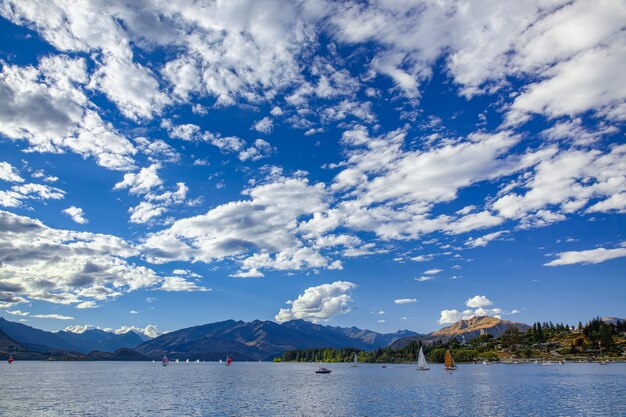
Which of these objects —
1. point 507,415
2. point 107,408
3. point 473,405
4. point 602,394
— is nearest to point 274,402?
point 107,408

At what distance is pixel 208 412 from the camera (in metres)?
108

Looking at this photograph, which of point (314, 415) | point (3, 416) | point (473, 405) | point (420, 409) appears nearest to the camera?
point (3, 416)

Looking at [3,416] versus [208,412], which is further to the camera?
[208,412]

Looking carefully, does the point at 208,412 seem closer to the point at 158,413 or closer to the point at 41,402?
the point at 158,413

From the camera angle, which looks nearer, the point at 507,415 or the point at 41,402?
the point at 507,415

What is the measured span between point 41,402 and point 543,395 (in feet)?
486

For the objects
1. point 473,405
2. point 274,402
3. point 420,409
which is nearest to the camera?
point 420,409

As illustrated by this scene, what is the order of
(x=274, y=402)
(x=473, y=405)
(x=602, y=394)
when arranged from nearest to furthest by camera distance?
(x=473, y=405) → (x=274, y=402) → (x=602, y=394)

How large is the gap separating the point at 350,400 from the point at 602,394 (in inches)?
3063

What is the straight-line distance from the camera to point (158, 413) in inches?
4161

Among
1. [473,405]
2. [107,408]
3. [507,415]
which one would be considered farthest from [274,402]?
[507,415]

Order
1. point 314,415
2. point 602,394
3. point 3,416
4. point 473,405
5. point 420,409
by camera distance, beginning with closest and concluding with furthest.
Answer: point 3,416 < point 314,415 < point 420,409 < point 473,405 < point 602,394

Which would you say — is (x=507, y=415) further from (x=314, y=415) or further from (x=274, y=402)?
(x=274, y=402)

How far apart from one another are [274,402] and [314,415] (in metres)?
29.5
